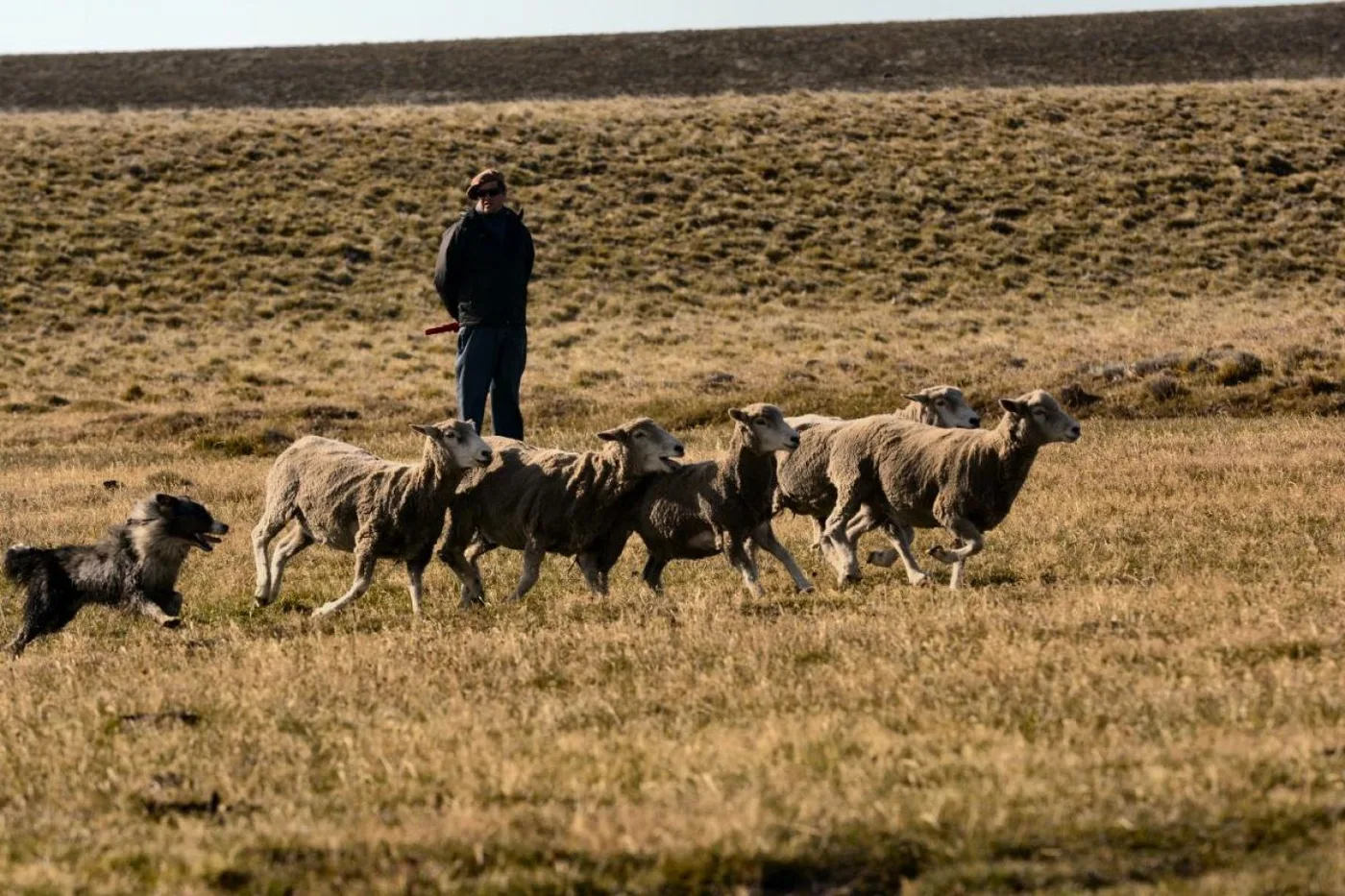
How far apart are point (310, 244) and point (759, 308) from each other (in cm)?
1175

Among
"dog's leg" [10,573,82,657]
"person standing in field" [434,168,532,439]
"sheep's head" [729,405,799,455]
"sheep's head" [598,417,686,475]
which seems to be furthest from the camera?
"person standing in field" [434,168,532,439]

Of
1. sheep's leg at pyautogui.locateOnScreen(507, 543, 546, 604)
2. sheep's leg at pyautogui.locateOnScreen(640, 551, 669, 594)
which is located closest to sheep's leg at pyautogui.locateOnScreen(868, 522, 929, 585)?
sheep's leg at pyautogui.locateOnScreen(640, 551, 669, 594)

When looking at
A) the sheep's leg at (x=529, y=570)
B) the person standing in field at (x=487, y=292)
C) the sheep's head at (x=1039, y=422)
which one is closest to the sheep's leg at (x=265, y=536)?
the sheep's leg at (x=529, y=570)

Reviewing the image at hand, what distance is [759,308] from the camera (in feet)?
126

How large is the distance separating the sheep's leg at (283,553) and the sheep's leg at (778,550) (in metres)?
3.11

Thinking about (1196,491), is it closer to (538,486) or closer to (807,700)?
(538,486)

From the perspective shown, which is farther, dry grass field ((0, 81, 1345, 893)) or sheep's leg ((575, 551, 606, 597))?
sheep's leg ((575, 551, 606, 597))

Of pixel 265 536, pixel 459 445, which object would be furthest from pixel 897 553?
A: pixel 265 536

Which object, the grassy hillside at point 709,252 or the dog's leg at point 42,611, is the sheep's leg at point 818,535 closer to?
the dog's leg at point 42,611

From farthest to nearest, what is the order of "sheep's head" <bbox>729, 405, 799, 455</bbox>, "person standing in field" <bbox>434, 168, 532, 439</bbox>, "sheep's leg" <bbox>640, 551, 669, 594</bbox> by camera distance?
"person standing in field" <bbox>434, 168, 532, 439</bbox> < "sheep's leg" <bbox>640, 551, 669, 594</bbox> < "sheep's head" <bbox>729, 405, 799, 455</bbox>

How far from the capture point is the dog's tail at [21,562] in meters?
10.7

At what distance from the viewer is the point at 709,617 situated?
9.85 metres

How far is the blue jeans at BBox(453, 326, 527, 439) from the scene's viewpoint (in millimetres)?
14688

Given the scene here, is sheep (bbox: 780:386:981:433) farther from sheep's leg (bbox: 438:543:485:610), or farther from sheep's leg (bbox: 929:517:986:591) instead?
sheep's leg (bbox: 438:543:485:610)
